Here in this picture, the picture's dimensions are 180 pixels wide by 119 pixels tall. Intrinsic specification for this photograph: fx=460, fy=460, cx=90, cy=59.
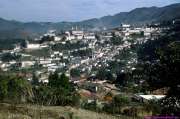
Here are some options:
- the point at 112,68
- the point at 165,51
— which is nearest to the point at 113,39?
the point at 112,68

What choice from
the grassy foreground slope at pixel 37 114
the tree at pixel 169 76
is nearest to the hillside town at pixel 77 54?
the tree at pixel 169 76

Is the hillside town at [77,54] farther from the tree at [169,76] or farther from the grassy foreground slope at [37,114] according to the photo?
the grassy foreground slope at [37,114]

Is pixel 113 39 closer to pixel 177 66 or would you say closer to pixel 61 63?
pixel 61 63

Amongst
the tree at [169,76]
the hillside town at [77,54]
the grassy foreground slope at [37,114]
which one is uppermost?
the tree at [169,76]

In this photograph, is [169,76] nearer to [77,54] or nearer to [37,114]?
[37,114]

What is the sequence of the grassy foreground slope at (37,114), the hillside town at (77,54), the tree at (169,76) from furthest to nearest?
the hillside town at (77,54), the tree at (169,76), the grassy foreground slope at (37,114)


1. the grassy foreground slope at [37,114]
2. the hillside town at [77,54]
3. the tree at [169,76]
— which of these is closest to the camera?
the grassy foreground slope at [37,114]

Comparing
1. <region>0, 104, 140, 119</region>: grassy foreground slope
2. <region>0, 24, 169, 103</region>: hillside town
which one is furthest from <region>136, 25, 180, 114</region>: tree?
<region>0, 24, 169, 103</region>: hillside town

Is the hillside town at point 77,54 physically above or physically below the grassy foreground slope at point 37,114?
below

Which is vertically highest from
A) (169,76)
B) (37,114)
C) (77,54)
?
(169,76)

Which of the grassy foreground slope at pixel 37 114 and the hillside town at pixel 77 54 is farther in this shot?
the hillside town at pixel 77 54

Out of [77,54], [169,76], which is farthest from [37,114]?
[77,54]
